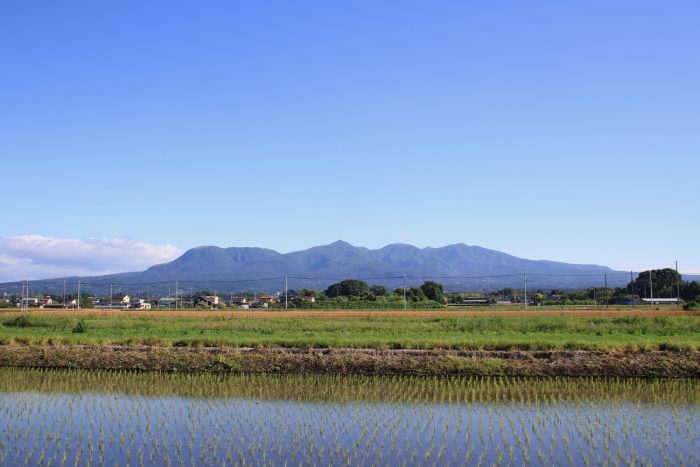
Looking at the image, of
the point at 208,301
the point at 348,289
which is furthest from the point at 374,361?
the point at 348,289

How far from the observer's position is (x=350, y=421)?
410 inches

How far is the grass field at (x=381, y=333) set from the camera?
736 inches

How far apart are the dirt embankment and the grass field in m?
1.27

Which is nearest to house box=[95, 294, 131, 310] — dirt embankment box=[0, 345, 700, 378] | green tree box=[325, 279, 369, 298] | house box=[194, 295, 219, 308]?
house box=[194, 295, 219, 308]

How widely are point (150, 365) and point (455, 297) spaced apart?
63.5 m

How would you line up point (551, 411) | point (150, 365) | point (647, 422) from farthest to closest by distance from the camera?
1. point (150, 365)
2. point (551, 411)
3. point (647, 422)

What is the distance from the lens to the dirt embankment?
1559 cm

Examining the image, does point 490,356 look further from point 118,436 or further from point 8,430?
point 8,430

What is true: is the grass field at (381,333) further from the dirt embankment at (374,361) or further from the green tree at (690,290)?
the green tree at (690,290)

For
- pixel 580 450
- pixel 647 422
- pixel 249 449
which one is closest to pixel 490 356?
pixel 647 422

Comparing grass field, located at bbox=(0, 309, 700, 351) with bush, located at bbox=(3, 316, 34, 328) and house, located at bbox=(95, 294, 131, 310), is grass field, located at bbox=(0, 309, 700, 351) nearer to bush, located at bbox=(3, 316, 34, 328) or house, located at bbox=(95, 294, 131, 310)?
bush, located at bbox=(3, 316, 34, 328)

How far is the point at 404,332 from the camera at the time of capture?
2428 cm

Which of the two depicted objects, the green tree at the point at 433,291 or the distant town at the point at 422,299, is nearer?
the distant town at the point at 422,299

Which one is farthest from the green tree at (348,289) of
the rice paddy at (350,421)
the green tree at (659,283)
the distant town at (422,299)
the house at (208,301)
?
the rice paddy at (350,421)
